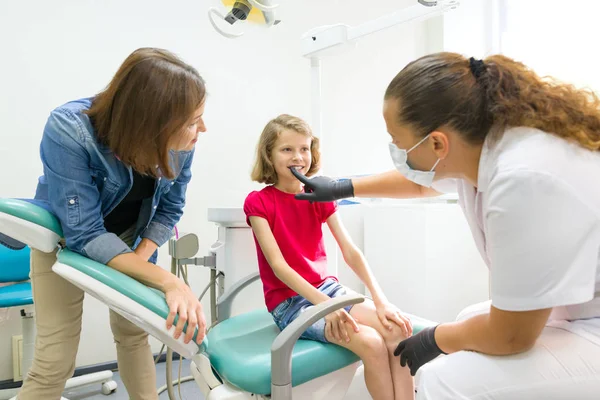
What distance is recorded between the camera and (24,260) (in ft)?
6.68

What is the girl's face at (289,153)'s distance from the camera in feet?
5.02

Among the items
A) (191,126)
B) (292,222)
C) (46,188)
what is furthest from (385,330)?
(46,188)

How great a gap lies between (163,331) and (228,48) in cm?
201

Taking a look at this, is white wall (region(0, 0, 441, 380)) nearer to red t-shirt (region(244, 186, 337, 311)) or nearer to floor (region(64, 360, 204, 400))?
floor (region(64, 360, 204, 400))

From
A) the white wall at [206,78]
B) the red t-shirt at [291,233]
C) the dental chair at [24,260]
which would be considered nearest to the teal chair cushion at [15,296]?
the dental chair at [24,260]

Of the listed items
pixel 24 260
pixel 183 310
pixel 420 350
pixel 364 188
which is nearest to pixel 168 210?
pixel 183 310

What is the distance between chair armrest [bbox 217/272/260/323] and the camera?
1.55 metres

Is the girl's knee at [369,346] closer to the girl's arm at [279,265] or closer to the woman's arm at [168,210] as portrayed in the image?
the girl's arm at [279,265]

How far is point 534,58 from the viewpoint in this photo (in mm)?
2389

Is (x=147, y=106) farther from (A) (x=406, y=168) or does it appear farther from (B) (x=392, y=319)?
(B) (x=392, y=319)

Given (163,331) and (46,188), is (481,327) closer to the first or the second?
(163,331)

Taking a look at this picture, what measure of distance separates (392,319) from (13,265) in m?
1.67

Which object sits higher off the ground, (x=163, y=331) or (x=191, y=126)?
(x=191, y=126)

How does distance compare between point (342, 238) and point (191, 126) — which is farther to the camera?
point (342, 238)
